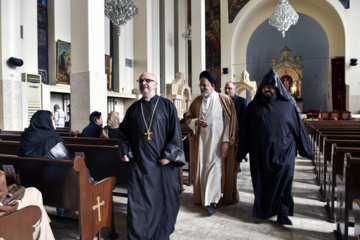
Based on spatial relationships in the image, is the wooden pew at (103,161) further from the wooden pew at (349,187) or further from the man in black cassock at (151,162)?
the wooden pew at (349,187)

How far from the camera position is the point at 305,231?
2809mm

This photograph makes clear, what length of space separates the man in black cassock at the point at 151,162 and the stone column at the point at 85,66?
3686 mm

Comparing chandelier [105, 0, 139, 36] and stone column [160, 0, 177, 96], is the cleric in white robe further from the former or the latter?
stone column [160, 0, 177, 96]

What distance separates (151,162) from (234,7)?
16.2 meters

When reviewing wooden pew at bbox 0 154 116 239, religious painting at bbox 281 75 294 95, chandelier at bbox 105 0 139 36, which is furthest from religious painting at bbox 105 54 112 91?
religious painting at bbox 281 75 294 95

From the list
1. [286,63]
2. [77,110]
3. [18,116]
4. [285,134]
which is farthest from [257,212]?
[286,63]

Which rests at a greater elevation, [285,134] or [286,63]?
[286,63]

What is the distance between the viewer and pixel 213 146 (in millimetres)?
3414

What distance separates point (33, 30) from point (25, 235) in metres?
9.29

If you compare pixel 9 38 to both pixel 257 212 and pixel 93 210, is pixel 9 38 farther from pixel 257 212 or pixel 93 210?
pixel 257 212

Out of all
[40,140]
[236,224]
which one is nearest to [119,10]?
[40,140]

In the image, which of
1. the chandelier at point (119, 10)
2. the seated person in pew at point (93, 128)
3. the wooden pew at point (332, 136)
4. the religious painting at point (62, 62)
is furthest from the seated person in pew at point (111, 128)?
the religious painting at point (62, 62)

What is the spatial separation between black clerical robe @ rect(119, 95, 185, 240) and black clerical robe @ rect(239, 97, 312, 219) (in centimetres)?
98

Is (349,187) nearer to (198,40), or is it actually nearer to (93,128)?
(93,128)
